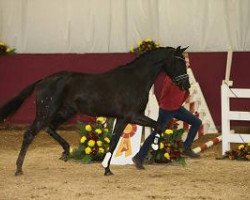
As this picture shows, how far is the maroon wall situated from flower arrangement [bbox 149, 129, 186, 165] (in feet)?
15.9

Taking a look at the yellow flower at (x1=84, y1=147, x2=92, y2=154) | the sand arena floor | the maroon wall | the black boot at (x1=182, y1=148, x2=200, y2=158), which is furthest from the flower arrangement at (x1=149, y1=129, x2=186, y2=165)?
the maroon wall

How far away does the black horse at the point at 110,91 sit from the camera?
8.70m

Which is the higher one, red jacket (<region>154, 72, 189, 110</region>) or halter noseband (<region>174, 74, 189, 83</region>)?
halter noseband (<region>174, 74, 189, 83</region>)

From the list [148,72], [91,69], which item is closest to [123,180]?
[148,72]

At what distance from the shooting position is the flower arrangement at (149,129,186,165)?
31.8 feet

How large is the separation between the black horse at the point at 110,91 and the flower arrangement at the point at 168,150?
1068 mm

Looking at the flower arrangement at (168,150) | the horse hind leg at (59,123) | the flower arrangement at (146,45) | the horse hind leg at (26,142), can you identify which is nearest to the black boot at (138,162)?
the flower arrangement at (168,150)

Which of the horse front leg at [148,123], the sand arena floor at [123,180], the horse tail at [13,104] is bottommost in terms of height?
the sand arena floor at [123,180]

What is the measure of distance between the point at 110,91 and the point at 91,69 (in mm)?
6656

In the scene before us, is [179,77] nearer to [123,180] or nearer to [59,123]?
[123,180]

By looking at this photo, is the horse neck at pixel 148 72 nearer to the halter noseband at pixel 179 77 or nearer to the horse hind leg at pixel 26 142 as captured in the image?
the halter noseband at pixel 179 77

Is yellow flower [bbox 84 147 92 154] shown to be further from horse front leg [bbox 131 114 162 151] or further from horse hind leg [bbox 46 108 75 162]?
horse front leg [bbox 131 114 162 151]

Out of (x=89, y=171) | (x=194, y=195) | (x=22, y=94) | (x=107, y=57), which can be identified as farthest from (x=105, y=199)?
(x=107, y=57)

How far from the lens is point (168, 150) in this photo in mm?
9734
